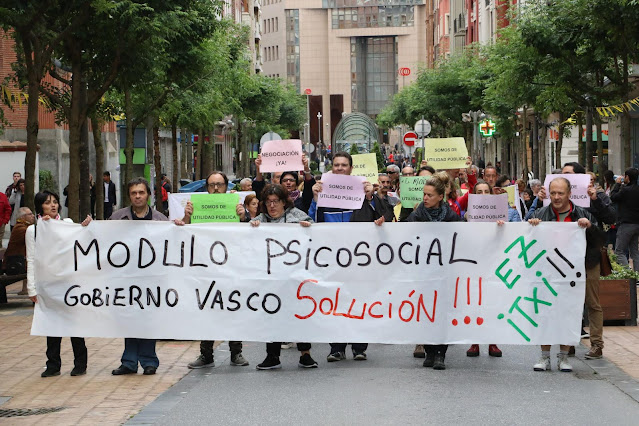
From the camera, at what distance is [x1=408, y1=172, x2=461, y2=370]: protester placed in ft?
35.6

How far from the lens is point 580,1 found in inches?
890

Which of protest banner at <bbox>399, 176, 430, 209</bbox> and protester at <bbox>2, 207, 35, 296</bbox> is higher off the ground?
protest banner at <bbox>399, 176, 430, 209</bbox>

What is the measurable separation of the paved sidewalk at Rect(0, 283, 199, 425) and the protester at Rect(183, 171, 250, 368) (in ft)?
0.61

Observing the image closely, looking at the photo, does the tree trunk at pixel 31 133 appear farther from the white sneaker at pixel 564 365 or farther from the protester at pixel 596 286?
the white sneaker at pixel 564 365

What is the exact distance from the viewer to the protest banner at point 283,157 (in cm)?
1321

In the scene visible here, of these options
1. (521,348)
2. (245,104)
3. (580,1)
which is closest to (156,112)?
(580,1)

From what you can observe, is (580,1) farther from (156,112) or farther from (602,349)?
(156,112)

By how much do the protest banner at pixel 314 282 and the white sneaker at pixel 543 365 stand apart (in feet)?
1.11

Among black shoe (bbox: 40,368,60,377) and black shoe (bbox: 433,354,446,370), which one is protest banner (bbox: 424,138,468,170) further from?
black shoe (bbox: 40,368,60,377)

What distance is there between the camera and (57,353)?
10.8 m

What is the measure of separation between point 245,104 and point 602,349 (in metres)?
60.0

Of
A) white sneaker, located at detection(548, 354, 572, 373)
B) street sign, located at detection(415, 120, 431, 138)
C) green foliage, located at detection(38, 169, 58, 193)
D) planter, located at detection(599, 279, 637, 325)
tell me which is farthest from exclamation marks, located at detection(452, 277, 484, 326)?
street sign, located at detection(415, 120, 431, 138)

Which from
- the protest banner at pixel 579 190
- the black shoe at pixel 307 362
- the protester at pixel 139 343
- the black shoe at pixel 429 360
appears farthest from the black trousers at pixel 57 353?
the protest banner at pixel 579 190

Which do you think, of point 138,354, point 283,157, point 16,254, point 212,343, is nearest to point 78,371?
point 138,354
